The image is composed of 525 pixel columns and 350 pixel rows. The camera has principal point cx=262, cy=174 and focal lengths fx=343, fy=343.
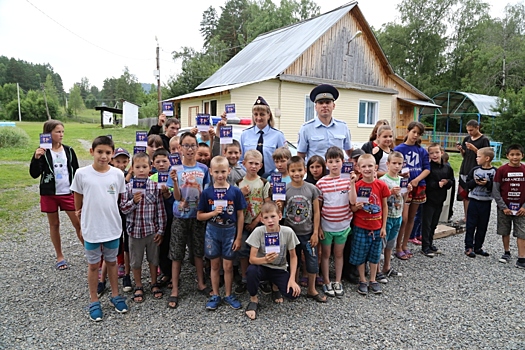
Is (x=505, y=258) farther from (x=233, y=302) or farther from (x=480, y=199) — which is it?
(x=233, y=302)

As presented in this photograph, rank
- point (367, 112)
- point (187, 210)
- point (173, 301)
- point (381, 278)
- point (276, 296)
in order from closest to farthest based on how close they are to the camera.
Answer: point (173, 301) < point (187, 210) < point (276, 296) < point (381, 278) < point (367, 112)

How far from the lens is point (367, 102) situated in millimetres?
19219

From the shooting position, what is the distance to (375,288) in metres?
3.83

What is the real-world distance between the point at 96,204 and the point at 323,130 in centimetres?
262

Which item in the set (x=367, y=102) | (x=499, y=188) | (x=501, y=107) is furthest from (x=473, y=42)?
(x=499, y=188)

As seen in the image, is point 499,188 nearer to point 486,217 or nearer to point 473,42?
point 486,217

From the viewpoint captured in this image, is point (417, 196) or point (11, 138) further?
point (11, 138)

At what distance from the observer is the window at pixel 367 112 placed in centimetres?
1911

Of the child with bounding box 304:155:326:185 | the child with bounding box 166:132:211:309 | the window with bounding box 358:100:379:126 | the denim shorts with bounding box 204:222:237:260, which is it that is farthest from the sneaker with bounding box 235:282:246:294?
the window with bounding box 358:100:379:126

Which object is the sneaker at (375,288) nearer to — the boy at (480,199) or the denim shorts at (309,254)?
the denim shorts at (309,254)

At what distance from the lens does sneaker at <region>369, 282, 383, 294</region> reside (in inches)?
150

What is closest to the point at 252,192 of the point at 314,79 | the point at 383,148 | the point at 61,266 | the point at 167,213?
the point at 167,213

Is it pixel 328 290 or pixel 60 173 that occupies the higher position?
pixel 60 173

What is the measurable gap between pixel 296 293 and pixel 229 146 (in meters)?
1.67
